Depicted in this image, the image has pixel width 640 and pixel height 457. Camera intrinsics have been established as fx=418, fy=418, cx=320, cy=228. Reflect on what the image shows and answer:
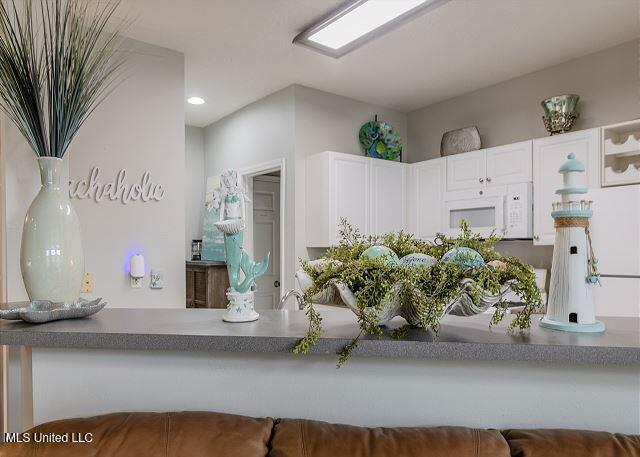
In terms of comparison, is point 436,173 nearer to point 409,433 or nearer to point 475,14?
point 475,14

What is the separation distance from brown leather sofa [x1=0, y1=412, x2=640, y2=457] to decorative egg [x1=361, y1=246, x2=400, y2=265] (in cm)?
40

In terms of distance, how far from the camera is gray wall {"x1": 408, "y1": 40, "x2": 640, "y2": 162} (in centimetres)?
297

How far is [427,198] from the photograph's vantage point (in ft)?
13.0

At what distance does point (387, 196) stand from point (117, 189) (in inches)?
92.0

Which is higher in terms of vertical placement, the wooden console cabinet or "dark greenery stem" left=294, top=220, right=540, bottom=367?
"dark greenery stem" left=294, top=220, right=540, bottom=367

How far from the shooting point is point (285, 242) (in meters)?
3.86

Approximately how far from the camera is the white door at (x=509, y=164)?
322 centimetres

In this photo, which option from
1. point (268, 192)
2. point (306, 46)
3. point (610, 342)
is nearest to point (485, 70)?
point (306, 46)

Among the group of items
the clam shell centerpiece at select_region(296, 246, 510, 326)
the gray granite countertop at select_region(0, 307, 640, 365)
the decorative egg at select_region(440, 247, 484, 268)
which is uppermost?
the decorative egg at select_region(440, 247, 484, 268)

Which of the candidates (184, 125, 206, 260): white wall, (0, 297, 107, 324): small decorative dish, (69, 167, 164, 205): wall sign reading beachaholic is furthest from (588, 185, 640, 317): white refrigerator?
(184, 125, 206, 260): white wall

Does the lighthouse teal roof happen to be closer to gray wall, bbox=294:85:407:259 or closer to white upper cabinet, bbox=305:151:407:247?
white upper cabinet, bbox=305:151:407:247

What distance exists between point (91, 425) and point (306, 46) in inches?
102

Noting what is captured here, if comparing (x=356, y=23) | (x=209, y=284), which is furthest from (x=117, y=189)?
(x=356, y=23)

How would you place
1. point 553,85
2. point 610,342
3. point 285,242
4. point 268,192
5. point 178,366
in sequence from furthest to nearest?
point 268,192 < point 285,242 < point 553,85 < point 178,366 < point 610,342
